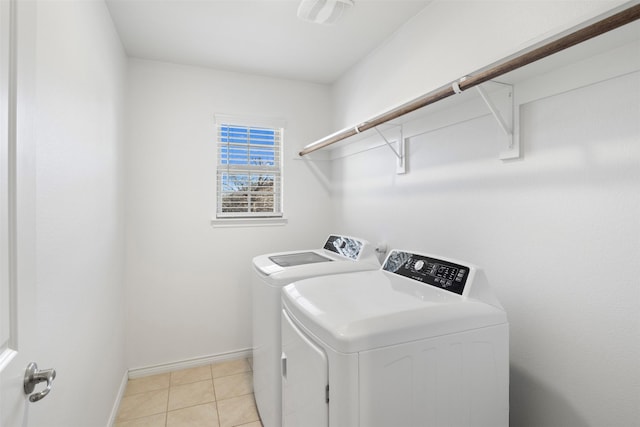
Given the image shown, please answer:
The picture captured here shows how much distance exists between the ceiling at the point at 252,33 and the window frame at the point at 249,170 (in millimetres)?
436

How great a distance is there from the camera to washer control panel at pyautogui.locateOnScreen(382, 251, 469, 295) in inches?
52.1

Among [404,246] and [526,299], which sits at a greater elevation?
[404,246]

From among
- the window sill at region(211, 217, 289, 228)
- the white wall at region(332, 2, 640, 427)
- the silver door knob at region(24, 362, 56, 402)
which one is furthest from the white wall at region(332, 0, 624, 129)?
the silver door knob at region(24, 362, 56, 402)

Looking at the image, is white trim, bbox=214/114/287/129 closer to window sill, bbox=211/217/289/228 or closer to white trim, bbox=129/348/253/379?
window sill, bbox=211/217/289/228

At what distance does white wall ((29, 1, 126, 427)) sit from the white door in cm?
27

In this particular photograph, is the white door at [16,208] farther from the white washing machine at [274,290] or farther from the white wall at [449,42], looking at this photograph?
the white wall at [449,42]

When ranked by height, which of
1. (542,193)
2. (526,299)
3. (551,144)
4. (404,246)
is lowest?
(526,299)

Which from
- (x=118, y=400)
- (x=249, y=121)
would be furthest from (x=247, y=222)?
(x=118, y=400)

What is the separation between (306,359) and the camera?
1.21m

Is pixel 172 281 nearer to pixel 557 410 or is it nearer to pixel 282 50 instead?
pixel 282 50

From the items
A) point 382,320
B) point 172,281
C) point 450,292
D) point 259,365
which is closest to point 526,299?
point 450,292

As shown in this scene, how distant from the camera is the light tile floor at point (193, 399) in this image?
6.79ft

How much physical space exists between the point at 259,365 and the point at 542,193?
6.00 ft

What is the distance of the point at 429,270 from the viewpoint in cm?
148
